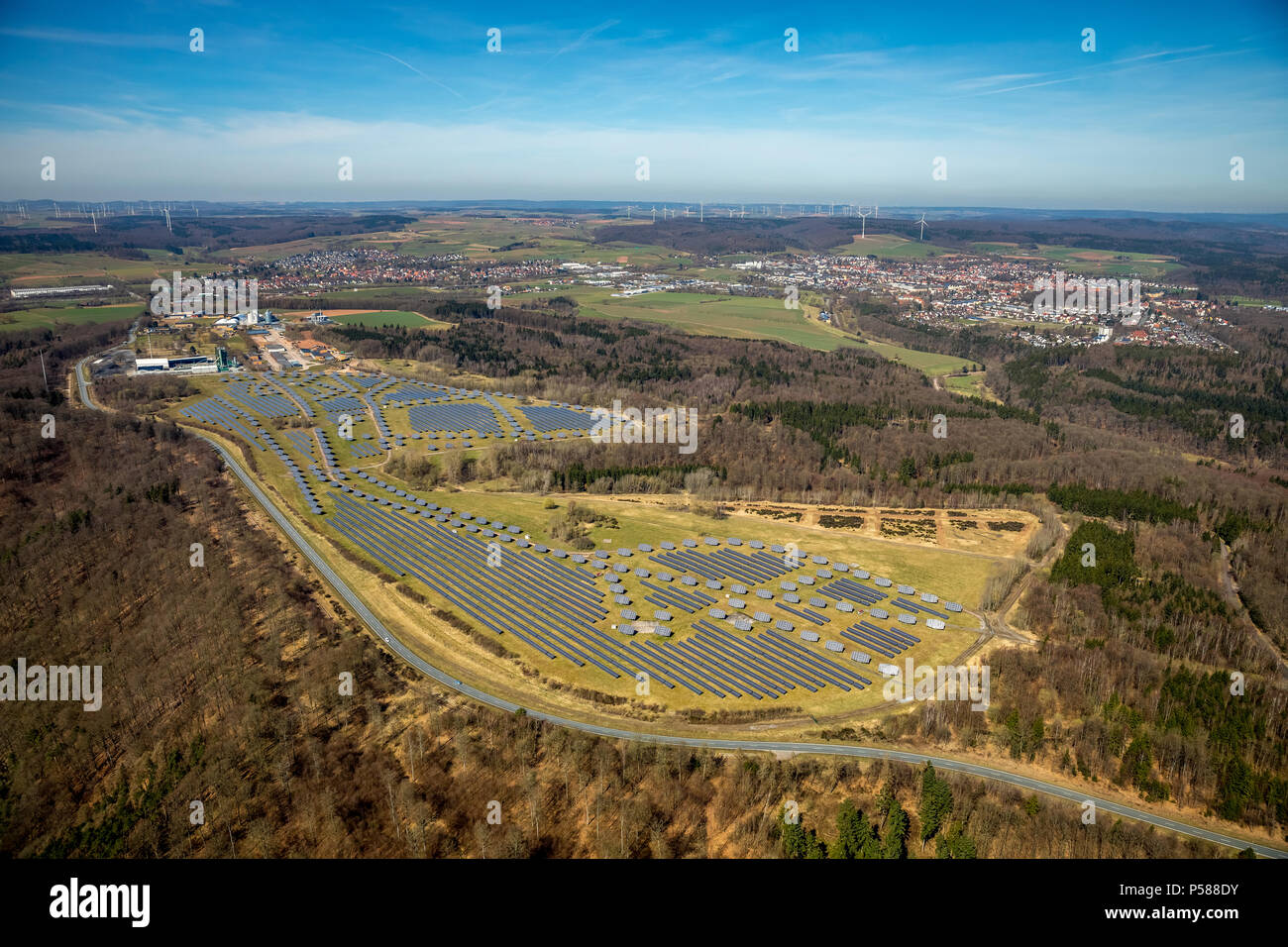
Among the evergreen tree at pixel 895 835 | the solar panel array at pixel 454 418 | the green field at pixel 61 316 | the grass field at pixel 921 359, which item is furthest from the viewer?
the grass field at pixel 921 359

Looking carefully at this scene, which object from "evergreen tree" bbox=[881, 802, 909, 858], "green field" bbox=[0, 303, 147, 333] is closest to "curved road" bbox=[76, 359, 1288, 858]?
"evergreen tree" bbox=[881, 802, 909, 858]

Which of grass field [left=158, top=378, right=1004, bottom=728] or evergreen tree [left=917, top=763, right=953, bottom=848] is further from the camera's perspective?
grass field [left=158, top=378, right=1004, bottom=728]

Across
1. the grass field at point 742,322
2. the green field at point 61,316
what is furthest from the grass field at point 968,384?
the green field at point 61,316

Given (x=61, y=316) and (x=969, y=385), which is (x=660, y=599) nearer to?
(x=969, y=385)

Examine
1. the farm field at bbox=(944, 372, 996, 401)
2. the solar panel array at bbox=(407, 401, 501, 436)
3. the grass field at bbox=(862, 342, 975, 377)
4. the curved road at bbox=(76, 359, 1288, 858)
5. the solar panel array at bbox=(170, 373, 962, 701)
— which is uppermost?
the grass field at bbox=(862, 342, 975, 377)

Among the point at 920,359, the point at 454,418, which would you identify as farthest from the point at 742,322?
the point at 454,418

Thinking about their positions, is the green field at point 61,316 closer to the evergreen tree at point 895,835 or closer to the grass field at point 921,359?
the grass field at point 921,359

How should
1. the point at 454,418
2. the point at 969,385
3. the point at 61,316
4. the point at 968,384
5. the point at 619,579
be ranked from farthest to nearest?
the point at 61,316 → the point at 968,384 → the point at 969,385 → the point at 454,418 → the point at 619,579

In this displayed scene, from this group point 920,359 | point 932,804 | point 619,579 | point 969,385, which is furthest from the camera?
point 920,359

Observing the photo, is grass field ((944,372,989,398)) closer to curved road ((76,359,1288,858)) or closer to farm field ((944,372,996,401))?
farm field ((944,372,996,401))
